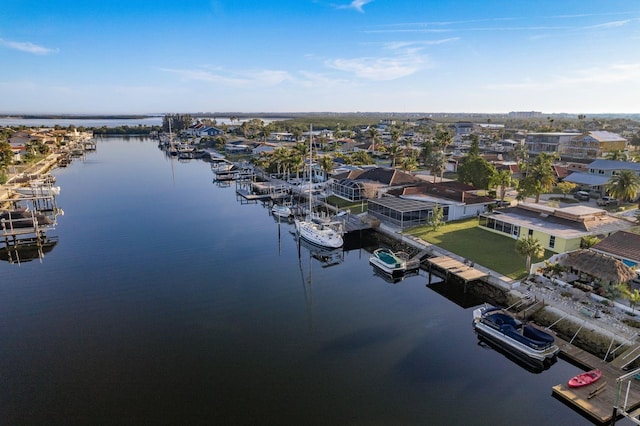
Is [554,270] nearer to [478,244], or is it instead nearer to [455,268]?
[455,268]

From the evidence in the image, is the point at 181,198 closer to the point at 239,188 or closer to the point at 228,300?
the point at 239,188

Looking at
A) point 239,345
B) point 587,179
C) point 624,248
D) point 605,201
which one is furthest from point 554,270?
point 587,179

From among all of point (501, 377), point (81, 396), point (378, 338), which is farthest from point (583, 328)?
point (81, 396)

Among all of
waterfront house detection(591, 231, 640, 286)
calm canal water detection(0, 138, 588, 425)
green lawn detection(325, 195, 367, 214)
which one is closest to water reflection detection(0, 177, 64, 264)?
calm canal water detection(0, 138, 588, 425)

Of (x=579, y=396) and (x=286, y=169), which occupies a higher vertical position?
(x=286, y=169)

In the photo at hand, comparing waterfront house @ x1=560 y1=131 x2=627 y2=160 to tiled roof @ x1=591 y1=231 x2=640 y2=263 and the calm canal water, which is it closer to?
tiled roof @ x1=591 y1=231 x2=640 y2=263

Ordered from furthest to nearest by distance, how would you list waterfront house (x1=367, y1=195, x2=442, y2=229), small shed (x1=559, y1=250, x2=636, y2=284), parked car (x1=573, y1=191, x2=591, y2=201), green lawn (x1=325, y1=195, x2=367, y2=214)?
parked car (x1=573, y1=191, x2=591, y2=201)
green lawn (x1=325, y1=195, x2=367, y2=214)
waterfront house (x1=367, y1=195, x2=442, y2=229)
small shed (x1=559, y1=250, x2=636, y2=284)

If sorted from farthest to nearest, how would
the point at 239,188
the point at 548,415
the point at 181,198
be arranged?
the point at 239,188 → the point at 181,198 → the point at 548,415
